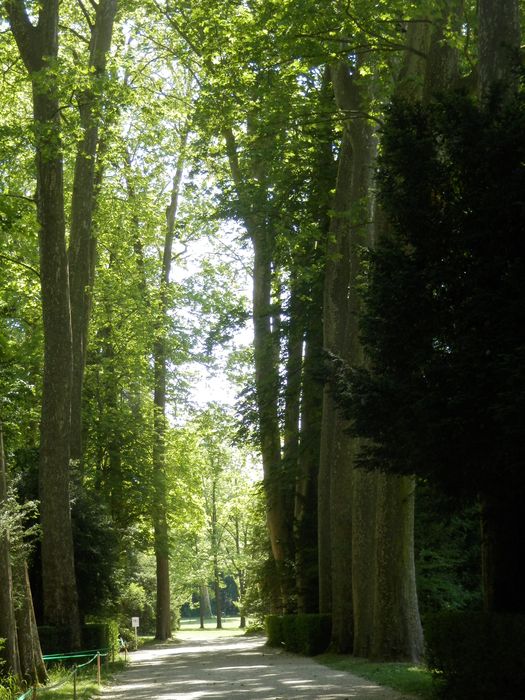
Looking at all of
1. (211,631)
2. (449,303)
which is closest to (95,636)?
(449,303)

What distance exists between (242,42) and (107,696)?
11206 millimetres

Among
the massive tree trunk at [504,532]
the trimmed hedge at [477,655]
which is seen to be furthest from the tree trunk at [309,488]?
the trimmed hedge at [477,655]

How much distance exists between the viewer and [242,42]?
17.5 meters

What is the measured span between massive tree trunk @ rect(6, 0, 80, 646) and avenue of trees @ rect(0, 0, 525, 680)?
2.3 inches

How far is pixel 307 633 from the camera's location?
24.6m

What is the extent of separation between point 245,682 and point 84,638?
734 cm

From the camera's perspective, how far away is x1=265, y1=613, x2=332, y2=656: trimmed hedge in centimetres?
2430

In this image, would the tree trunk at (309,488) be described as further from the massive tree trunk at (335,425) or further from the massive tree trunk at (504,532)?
the massive tree trunk at (504,532)

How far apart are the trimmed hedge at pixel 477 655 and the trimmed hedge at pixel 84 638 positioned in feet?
35.5

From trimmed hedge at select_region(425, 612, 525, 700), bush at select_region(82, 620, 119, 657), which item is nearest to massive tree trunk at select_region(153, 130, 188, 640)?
bush at select_region(82, 620, 119, 657)

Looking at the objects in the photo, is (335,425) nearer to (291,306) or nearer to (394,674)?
(291,306)

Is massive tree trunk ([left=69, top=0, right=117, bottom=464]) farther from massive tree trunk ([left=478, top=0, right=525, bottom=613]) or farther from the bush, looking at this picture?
massive tree trunk ([left=478, top=0, right=525, bottom=613])

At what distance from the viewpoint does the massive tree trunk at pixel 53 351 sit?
20812mm

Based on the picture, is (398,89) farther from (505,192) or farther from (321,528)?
(321,528)
